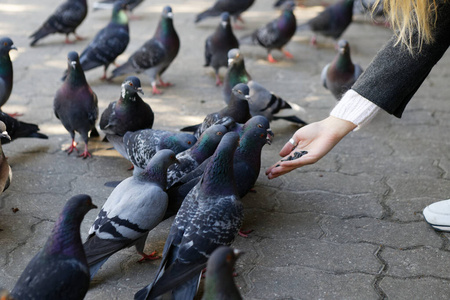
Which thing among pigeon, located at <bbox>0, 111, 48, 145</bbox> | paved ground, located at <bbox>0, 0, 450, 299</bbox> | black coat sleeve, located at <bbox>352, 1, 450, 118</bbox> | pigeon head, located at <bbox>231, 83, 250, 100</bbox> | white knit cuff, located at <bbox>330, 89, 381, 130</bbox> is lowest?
paved ground, located at <bbox>0, 0, 450, 299</bbox>

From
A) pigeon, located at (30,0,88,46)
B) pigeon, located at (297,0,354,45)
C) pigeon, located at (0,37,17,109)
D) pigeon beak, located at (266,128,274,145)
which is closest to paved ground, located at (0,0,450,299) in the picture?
pigeon, located at (0,37,17,109)

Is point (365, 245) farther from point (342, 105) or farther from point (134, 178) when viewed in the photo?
point (134, 178)

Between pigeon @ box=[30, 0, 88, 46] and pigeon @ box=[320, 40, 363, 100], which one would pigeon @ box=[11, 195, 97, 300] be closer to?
pigeon @ box=[320, 40, 363, 100]

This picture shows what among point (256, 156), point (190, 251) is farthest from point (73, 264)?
point (256, 156)

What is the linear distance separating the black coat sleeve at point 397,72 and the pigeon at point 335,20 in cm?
451

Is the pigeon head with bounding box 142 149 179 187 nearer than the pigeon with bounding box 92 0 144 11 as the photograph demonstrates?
Yes

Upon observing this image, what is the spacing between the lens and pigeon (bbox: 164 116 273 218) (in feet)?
10.7

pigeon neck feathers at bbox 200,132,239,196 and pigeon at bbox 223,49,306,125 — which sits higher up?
pigeon neck feathers at bbox 200,132,239,196

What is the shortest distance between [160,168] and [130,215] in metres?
0.38

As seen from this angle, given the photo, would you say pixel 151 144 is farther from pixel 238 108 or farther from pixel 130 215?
pixel 130 215

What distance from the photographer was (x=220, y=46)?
236 inches

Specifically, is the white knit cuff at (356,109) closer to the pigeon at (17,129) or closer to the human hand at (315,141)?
the human hand at (315,141)

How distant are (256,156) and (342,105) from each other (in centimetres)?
72

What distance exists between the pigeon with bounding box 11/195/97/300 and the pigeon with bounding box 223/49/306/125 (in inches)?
94.1
